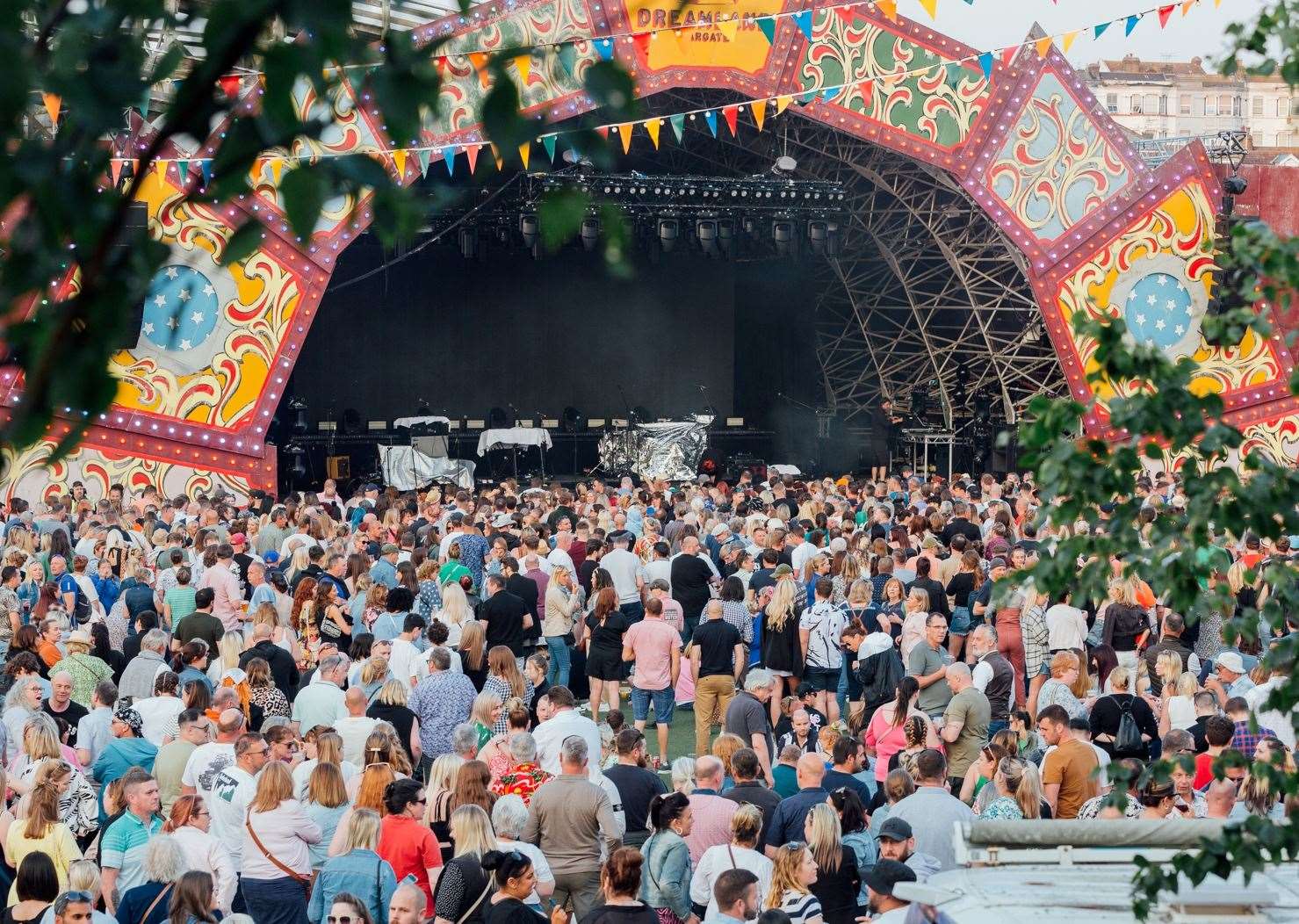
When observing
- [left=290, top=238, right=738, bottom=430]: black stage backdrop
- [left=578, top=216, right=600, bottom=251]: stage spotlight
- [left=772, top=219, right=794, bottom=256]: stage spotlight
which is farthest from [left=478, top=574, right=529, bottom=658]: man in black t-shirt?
[left=290, top=238, right=738, bottom=430]: black stage backdrop

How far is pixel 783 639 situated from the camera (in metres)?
12.0

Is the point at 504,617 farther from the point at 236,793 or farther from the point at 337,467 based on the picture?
the point at 337,467

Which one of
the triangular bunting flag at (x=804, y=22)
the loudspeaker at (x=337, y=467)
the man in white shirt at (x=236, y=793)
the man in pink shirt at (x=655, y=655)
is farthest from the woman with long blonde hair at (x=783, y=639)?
the loudspeaker at (x=337, y=467)

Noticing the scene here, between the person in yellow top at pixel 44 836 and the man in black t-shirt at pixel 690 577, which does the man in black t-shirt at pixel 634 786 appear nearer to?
the person in yellow top at pixel 44 836

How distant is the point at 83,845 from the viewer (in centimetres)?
820

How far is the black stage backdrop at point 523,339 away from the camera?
30.0 metres

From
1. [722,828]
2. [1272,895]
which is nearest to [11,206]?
[1272,895]

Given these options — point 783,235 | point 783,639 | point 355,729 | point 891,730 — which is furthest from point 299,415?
point 891,730

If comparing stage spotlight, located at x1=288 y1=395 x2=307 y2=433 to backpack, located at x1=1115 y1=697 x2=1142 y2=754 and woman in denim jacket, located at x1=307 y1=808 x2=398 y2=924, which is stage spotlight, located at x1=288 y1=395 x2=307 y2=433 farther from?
woman in denim jacket, located at x1=307 y1=808 x2=398 y2=924

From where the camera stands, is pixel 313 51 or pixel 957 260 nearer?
pixel 313 51

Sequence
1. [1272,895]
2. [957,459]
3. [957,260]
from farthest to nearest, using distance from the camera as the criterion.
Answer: [957,459]
[957,260]
[1272,895]

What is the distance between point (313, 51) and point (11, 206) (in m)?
0.50

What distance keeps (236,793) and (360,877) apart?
3.63ft

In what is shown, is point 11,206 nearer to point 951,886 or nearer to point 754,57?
point 951,886
